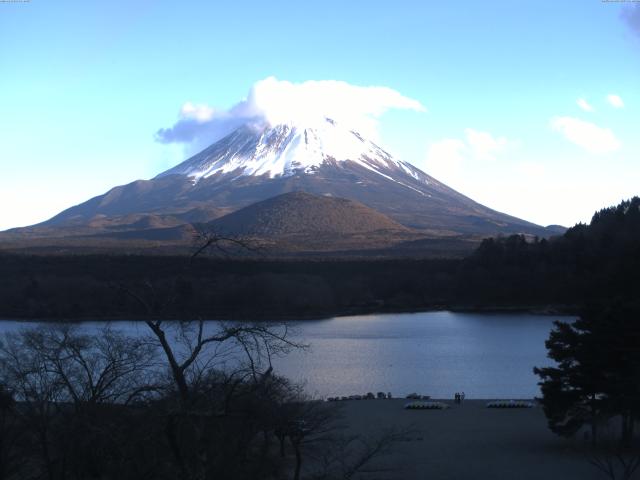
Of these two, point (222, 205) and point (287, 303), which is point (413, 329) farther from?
point (222, 205)

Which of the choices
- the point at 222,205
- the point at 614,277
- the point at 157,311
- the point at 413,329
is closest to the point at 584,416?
the point at 157,311

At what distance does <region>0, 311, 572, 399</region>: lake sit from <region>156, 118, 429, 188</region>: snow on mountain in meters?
83.7

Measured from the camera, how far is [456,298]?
159ft

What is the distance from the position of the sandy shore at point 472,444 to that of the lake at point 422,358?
280 centimetres

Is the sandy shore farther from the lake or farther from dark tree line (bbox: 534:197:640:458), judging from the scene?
the lake

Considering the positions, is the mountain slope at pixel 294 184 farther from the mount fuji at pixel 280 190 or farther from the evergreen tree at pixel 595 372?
the evergreen tree at pixel 595 372

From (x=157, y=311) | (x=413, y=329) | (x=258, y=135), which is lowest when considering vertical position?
(x=413, y=329)

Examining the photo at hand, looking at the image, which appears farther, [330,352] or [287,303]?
[287,303]

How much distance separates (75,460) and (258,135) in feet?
403

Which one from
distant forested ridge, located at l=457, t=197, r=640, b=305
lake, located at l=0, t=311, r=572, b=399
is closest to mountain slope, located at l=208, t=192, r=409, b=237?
distant forested ridge, located at l=457, t=197, r=640, b=305

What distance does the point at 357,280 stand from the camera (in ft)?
171

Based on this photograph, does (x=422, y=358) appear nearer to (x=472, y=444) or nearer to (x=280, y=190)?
(x=472, y=444)

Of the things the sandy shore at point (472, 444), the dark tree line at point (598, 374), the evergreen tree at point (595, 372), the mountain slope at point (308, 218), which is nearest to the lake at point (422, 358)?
the sandy shore at point (472, 444)

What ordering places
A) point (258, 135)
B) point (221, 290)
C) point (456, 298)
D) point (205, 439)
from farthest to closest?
point (258, 135) < point (456, 298) < point (221, 290) < point (205, 439)
